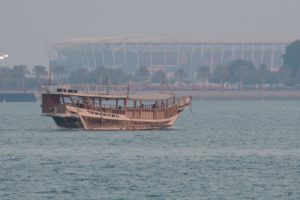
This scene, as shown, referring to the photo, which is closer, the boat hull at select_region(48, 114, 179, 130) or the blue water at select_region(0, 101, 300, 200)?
the blue water at select_region(0, 101, 300, 200)

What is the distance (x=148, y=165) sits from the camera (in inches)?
3152

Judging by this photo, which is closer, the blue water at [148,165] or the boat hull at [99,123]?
the blue water at [148,165]

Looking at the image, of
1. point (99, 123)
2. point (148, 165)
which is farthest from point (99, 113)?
point (148, 165)

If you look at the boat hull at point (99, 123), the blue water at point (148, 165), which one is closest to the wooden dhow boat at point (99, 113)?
the boat hull at point (99, 123)

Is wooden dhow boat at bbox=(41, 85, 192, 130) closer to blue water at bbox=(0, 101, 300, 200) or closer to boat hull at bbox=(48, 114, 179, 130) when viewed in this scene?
boat hull at bbox=(48, 114, 179, 130)

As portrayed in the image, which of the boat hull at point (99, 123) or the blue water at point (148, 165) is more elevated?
the boat hull at point (99, 123)

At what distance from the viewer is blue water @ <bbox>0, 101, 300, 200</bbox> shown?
6725 centimetres

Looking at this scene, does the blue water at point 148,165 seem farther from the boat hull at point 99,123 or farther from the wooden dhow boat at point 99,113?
the wooden dhow boat at point 99,113

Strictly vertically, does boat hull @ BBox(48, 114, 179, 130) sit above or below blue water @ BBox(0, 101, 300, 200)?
above

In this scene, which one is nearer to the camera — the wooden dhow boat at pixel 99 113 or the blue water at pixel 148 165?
the blue water at pixel 148 165

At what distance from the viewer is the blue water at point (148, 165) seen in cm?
6725

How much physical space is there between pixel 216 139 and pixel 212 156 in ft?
64.1

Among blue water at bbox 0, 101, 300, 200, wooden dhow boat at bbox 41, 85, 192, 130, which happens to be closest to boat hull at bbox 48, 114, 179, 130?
wooden dhow boat at bbox 41, 85, 192, 130

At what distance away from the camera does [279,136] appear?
368 feet
